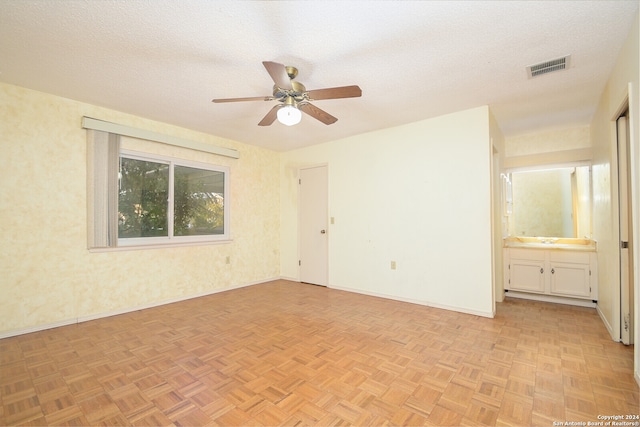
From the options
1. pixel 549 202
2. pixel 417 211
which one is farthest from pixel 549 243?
pixel 417 211

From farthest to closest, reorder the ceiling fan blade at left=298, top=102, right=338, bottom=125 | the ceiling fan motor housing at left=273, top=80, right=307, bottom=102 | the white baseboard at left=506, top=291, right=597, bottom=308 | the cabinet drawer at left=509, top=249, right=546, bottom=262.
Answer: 1. the cabinet drawer at left=509, top=249, right=546, bottom=262
2. the white baseboard at left=506, top=291, right=597, bottom=308
3. the ceiling fan blade at left=298, top=102, right=338, bottom=125
4. the ceiling fan motor housing at left=273, top=80, right=307, bottom=102

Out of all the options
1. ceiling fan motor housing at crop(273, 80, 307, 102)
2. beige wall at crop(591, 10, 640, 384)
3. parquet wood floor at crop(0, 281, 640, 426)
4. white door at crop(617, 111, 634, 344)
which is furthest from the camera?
white door at crop(617, 111, 634, 344)

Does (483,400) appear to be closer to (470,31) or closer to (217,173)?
(470,31)

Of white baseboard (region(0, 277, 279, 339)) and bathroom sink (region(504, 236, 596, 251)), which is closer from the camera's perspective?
white baseboard (region(0, 277, 279, 339))

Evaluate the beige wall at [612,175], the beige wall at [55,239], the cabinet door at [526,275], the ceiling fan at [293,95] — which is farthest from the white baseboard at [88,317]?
the beige wall at [612,175]

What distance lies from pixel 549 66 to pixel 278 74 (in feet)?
7.95

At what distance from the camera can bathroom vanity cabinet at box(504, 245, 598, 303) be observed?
3.67 metres

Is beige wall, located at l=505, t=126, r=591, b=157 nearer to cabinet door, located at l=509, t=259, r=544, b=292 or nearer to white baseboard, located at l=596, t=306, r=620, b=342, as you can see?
cabinet door, located at l=509, t=259, r=544, b=292

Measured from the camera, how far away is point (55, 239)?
3078mm

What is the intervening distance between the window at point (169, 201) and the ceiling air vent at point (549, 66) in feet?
13.8

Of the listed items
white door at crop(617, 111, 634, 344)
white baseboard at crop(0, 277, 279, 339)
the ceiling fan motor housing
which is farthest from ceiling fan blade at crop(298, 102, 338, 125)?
white baseboard at crop(0, 277, 279, 339)

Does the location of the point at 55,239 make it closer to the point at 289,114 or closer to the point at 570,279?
the point at 289,114

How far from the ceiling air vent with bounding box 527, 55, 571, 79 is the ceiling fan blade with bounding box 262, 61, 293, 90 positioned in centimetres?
219

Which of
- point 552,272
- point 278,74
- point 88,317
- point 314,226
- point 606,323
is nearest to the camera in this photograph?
point 278,74
